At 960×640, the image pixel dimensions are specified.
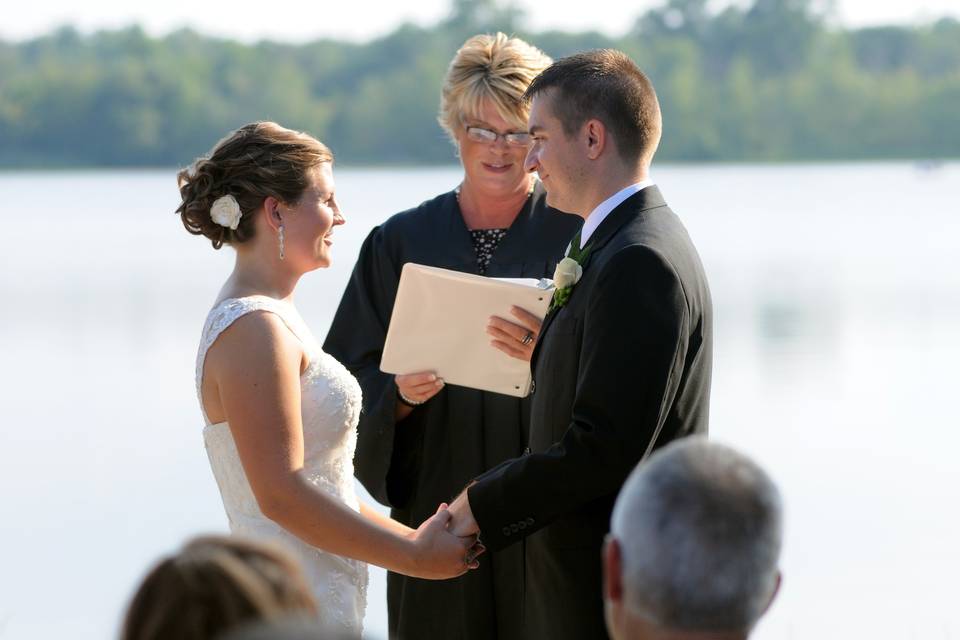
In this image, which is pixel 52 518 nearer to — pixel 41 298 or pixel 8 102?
pixel 41 298

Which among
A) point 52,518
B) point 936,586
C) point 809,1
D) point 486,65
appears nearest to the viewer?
point 486,65

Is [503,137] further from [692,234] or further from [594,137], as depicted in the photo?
[692,234]

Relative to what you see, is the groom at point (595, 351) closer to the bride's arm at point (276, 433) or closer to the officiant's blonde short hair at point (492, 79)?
the bride's arm at point (276, 433)

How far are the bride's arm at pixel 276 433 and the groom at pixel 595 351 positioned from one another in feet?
1.06

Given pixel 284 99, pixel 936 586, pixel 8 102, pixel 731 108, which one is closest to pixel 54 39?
pixel 8 102

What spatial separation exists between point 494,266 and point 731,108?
4341 cm

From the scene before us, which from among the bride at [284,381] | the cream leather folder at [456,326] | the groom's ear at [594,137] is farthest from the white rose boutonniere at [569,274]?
the bride at [284,381]

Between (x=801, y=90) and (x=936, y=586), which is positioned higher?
(x=801, y=90)

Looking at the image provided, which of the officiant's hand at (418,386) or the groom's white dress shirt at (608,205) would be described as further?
the officiant's hand at (418,386)

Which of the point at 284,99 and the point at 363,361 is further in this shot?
the point at 284,99

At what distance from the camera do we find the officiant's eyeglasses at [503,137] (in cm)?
479

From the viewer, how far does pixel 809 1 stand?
59.2 metres

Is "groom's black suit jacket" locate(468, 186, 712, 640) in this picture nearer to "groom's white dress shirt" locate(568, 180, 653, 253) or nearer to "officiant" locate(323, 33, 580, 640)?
"groom's white dress shirt" locate(568, 180, 653, 253)

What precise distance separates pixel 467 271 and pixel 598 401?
58.1 inches
